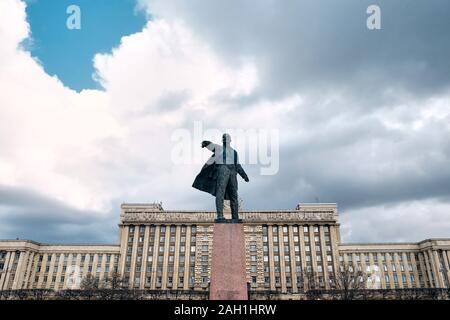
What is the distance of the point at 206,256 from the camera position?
80375 mm

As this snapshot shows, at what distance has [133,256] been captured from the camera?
8125 centimetres

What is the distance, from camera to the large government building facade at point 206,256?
7838 centimetres

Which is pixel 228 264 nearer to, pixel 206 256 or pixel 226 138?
pixel 226 138

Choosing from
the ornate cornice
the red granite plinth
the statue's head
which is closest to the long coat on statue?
the statue's head

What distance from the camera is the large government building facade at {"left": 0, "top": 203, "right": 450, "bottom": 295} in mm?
78375

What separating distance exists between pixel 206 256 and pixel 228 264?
72143 millimetres

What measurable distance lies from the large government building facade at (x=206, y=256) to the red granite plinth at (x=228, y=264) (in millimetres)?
70008

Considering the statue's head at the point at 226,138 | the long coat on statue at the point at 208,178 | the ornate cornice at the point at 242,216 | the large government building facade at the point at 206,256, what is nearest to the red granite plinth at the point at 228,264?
the long coat on statue at the point at 208,178

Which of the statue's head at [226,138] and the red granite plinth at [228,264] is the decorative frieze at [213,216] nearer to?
the statue's head at [226,138]

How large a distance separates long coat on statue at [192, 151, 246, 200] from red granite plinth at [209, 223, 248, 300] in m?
1.92

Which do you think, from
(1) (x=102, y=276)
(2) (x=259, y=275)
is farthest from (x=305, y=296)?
(1) (x=102, y=276)
